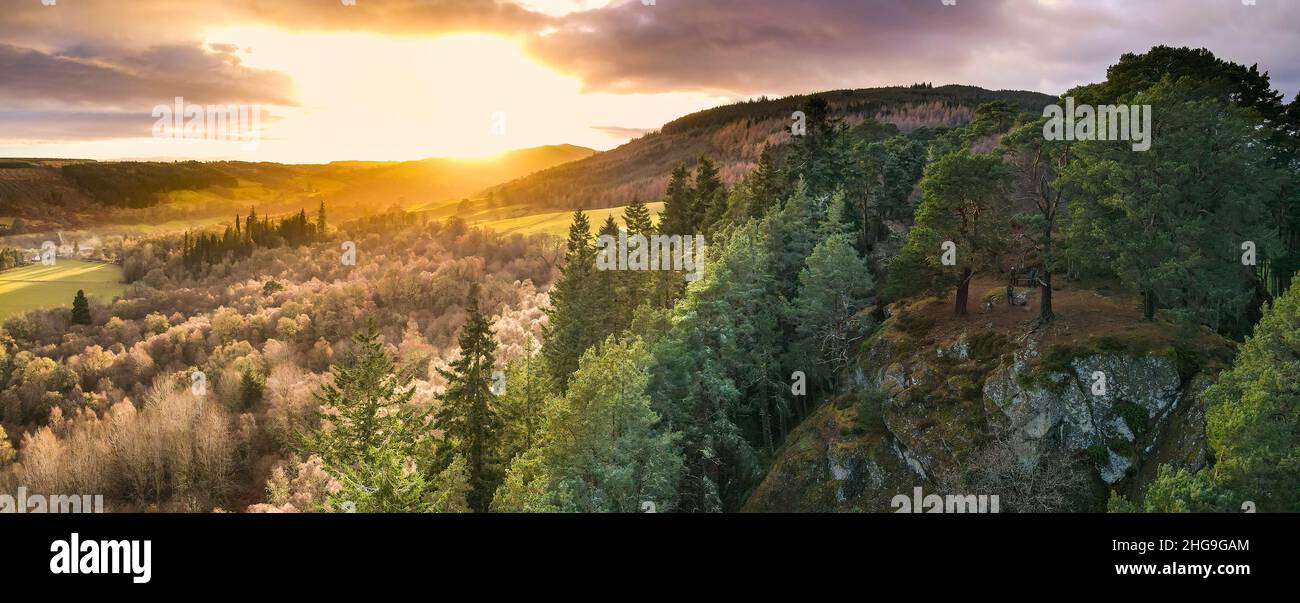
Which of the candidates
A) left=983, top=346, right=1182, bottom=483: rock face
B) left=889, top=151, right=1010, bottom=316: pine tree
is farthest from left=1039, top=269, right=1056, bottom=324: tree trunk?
left=983, top=346, right=1182, bottom=483: rock face

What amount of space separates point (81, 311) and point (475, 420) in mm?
155096

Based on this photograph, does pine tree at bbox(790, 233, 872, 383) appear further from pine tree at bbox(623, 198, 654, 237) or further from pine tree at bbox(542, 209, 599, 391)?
pine tree at bbox(623, 198, 654, 237)

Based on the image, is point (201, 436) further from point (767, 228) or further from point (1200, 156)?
point (1200, 156)

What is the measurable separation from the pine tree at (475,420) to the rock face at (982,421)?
16.6 metres

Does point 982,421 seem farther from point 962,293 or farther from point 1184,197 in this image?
point 1184,197

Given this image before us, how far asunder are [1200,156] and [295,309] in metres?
165

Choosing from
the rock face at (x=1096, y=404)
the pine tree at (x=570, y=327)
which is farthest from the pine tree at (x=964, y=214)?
the pine tree at (x=570, y=327)

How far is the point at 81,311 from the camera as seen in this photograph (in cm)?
14800

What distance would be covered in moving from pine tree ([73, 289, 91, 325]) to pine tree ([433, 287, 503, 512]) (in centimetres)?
15143

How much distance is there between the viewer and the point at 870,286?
50.2 meters

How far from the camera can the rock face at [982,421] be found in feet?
109

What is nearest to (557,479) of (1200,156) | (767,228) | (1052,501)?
(1052,501)

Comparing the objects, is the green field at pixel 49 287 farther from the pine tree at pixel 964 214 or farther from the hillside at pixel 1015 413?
the pine tree at pixel 964 214

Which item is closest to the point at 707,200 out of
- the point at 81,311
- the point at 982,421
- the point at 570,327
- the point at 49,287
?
the point at 570,327
